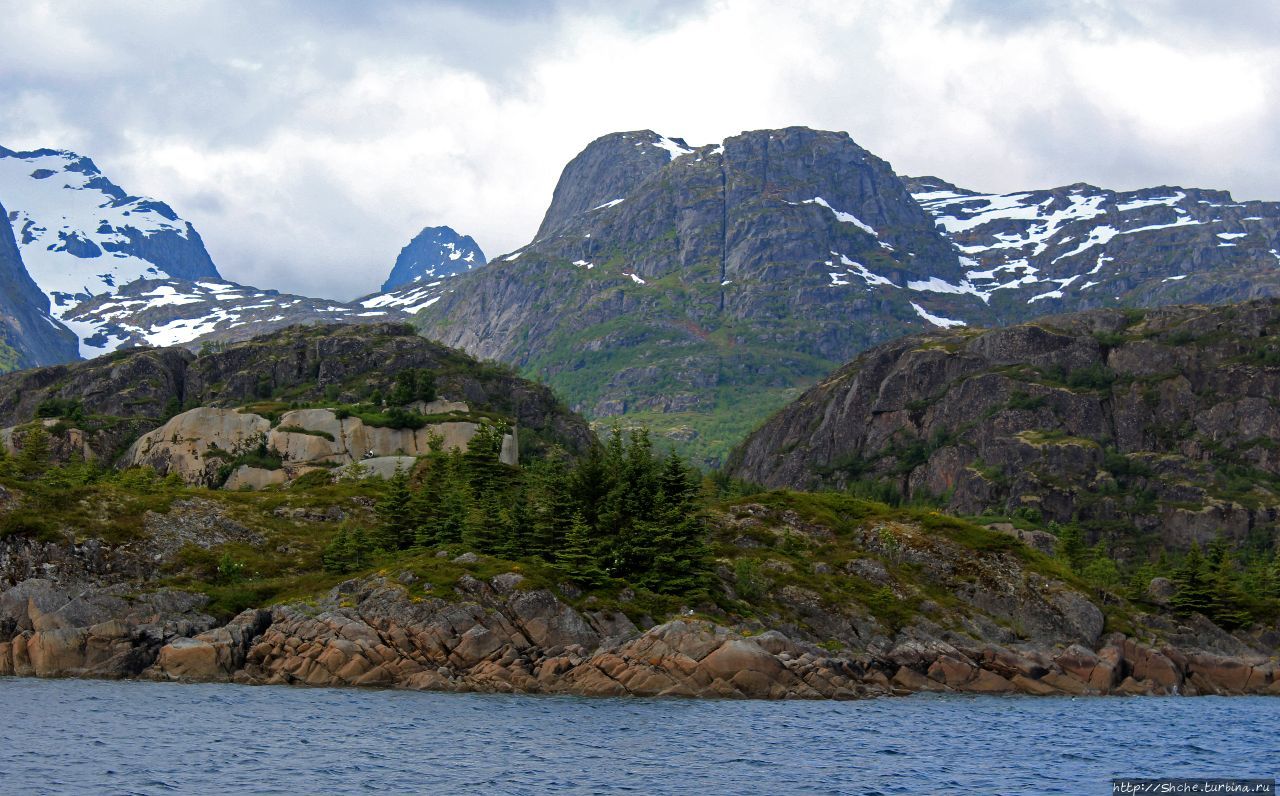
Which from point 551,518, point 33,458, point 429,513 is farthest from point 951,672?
point 33,458

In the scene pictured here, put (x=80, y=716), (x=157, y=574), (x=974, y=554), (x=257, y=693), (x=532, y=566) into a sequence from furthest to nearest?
1. (x=974, y=554)
2. (x=157, y=574)
3. (x=532, y=566)
4. (x=257, y=693)
5. (x=80, y=716)

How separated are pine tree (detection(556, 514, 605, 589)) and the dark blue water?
24.8 metres

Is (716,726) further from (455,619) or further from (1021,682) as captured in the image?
(1021,682)

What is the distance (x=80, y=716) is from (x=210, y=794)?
27.3 meters

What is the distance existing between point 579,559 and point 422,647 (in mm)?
23490

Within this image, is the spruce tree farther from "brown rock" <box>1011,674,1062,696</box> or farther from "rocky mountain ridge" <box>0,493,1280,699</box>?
"brown rock" <box>1011,674,1062,696</box>

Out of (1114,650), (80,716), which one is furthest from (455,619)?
(1114,650)

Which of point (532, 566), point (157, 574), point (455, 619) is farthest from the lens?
point (157, 574)

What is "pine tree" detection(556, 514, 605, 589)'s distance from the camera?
11838 cm

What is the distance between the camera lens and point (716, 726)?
7969 centimetres

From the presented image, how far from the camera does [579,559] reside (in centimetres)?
12138

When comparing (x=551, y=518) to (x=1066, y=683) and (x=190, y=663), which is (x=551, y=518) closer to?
(x=190, y=663)

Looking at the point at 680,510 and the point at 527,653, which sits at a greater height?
the point at 680,510

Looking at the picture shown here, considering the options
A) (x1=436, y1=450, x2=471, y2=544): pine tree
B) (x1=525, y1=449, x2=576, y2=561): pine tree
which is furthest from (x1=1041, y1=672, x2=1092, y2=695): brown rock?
(x1=436, y1=450, x2=471, y2=544): pine tree
